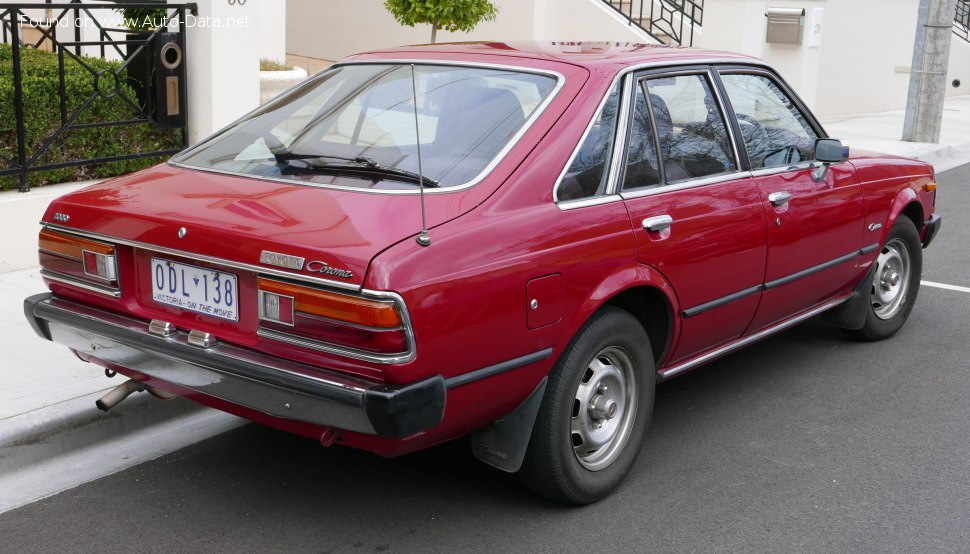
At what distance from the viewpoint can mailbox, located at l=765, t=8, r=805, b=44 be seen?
51.4 ft

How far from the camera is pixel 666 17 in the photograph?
57.5ft

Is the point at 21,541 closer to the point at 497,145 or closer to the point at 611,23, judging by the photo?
the point at 497,145

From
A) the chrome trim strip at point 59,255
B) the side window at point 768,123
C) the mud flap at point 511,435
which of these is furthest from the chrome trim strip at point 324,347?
the side window at point 768,123

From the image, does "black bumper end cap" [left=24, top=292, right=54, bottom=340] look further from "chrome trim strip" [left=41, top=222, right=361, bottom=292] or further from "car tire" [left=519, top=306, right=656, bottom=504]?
"car tire" [left=519, top=306, right=656, bottom=504]

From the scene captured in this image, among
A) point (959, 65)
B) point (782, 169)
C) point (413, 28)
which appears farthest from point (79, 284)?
point (959, 65)

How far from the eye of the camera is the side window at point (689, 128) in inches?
174

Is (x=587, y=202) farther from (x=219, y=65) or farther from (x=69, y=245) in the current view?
(x=219, y=65)

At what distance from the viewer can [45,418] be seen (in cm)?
452

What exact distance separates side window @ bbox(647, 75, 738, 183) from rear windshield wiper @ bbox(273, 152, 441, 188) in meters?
1.16

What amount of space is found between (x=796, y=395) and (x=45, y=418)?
11.6 feet

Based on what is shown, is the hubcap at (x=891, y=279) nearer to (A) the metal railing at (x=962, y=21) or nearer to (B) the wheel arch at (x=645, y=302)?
(B) the wheel arch at (x=645, y=302)

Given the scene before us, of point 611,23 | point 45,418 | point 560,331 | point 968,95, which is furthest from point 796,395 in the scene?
point 968,95

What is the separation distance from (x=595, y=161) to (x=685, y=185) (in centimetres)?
56

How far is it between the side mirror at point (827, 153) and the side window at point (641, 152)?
1.23m
